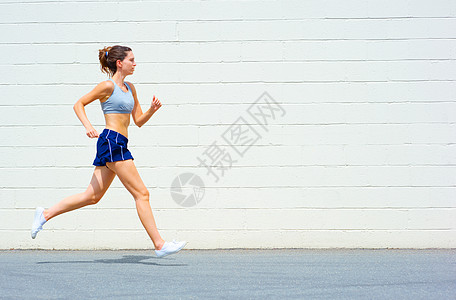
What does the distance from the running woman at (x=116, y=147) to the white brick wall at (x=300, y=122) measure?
34.9 inches

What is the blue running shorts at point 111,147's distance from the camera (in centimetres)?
577

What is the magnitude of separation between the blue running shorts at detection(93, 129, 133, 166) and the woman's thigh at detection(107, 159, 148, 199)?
5 cm

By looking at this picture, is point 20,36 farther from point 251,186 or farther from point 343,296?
point 343,296

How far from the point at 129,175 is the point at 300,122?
6.70 feet

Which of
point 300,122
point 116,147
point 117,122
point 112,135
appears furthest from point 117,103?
point 300,122

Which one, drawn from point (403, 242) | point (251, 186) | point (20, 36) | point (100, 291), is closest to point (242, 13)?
point (251, 186)

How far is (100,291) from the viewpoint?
4.69 meters

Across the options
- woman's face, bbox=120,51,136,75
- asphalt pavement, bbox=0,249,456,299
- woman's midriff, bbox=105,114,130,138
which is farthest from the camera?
woman's face, bbox=120,51,136,75

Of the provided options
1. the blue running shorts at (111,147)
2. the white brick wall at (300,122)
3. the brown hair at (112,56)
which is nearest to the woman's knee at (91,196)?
the blue running shorts at (111,147)

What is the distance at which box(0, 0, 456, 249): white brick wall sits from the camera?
6.86 m

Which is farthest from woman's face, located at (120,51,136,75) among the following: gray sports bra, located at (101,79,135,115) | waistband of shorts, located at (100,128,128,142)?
waistband of shorts, located at (100,128,128,142)

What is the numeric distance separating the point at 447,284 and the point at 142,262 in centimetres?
275

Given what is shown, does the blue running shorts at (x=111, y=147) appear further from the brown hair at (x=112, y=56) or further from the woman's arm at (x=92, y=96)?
the brown hair at (x=112, y=56)

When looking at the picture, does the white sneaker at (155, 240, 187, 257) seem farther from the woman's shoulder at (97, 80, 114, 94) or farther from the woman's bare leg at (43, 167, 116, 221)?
the woman's shoulder at (97, 80, 114, 94)
